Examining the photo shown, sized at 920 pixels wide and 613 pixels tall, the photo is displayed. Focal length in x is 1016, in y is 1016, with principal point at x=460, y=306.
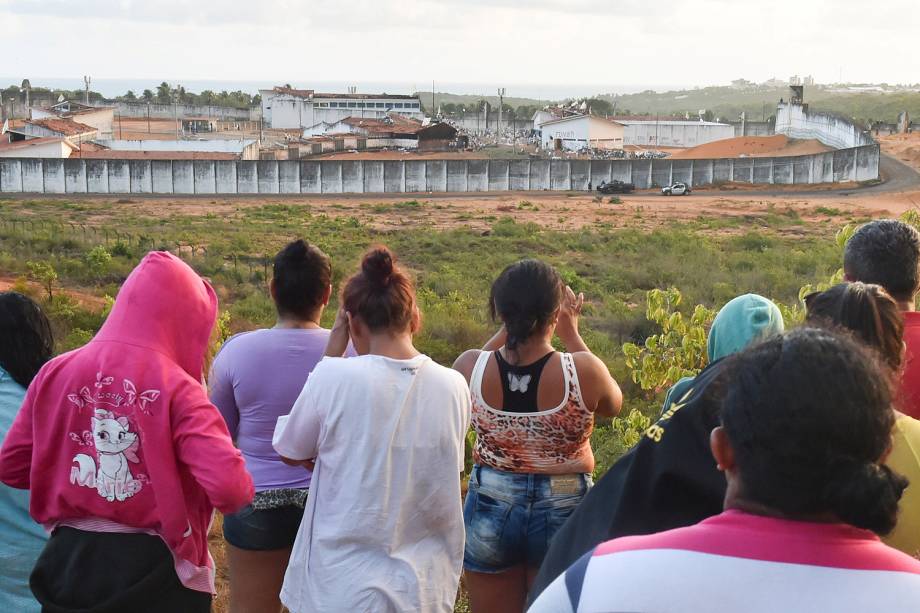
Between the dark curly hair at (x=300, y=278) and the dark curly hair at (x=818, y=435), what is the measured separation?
2169 mm

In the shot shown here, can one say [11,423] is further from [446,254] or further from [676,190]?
[676,190]

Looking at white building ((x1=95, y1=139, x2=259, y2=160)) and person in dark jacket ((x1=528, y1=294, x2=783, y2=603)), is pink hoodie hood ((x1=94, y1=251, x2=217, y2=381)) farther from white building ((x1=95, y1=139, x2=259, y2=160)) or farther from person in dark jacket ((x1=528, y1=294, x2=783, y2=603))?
white building ((x1=95, y1=139, x2=259, y2=160))

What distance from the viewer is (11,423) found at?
129 inches

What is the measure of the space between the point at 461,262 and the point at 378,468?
69.7ft

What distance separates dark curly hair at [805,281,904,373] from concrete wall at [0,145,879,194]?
1764 inches

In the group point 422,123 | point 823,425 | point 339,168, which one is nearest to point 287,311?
point 823,425

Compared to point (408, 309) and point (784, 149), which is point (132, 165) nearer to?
point (784, 149)

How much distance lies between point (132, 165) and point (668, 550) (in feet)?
153

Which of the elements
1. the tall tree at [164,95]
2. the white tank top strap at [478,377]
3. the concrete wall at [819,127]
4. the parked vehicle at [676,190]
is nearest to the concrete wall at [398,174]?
the parked vehicle at [676,190]

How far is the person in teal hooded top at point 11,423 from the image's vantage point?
3234 millimetres

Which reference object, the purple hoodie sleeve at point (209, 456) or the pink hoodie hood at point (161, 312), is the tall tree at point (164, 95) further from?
the purple hoodie sleeve at point (209, 456)

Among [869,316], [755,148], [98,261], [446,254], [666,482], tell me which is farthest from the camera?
[755,148]

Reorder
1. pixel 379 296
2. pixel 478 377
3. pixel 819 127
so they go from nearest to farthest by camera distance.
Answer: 1. pixel 379 296
2. pixel 478 377
3. pixel 819 127

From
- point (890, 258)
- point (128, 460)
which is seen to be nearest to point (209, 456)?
point (128, 460)
